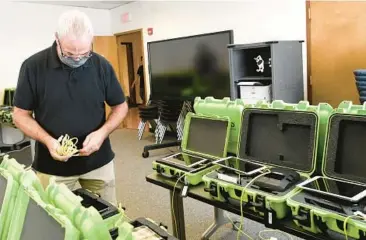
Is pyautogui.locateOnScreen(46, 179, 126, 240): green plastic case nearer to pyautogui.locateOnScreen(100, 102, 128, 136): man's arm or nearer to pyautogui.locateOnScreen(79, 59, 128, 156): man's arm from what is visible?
pyautogui.locateOnScreen(79, 59, 128, 156): man's arm

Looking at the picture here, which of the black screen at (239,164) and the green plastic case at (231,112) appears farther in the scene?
the green plastic case at (231,112)

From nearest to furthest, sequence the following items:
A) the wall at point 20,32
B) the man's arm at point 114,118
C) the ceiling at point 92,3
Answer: the man's arm at point 114,118 → the wall at point 20,32 → the ceiling at point 92,3

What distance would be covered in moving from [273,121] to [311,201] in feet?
1.78

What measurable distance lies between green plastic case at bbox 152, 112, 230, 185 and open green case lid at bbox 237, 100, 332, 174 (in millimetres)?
118

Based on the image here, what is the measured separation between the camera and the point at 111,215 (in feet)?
3.73

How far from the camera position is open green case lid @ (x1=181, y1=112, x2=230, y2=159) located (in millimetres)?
1844

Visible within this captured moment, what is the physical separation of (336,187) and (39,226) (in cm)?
103

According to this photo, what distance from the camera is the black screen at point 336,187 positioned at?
1.26 m

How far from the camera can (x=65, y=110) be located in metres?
1.71

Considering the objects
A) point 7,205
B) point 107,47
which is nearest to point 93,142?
point 7,205

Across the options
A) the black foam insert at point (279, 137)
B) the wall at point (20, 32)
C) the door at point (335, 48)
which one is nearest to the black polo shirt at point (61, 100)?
the black foam insert at point (279, 137)

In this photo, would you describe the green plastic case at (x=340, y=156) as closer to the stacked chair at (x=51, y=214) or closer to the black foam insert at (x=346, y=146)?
the black foam insert at (x=346, y=146)

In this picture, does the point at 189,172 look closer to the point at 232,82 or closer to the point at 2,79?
the point at 232,82

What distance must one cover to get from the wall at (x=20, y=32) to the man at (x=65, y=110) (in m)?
4.98
